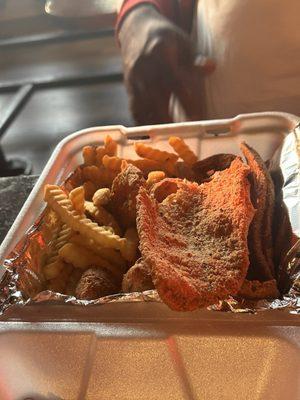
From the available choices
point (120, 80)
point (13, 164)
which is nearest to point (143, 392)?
point (13, 164)

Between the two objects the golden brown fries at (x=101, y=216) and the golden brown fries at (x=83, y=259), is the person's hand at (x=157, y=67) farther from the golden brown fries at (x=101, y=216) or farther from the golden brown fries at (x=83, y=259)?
the golden brown fries at (x=83, y=259)

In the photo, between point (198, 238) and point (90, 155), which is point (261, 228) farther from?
point (90, 155)

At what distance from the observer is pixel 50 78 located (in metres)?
2.24

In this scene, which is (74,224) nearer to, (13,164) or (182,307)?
(182,307)

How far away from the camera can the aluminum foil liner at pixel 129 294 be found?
72 cm

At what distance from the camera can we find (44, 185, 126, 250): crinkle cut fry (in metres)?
0.86

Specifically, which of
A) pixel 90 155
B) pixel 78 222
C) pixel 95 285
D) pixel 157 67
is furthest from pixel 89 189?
pixel 157 67

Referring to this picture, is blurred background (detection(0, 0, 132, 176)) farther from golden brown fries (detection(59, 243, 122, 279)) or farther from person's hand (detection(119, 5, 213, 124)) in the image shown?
golden brown fries (detection(59, 243, 122, 279))

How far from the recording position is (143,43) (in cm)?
135

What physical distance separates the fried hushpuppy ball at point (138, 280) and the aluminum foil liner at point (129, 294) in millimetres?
30

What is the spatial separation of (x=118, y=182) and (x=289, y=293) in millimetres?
359

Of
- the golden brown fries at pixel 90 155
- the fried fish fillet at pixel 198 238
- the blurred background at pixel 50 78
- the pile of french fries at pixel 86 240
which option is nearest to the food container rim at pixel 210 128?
the golden brown fries at pixel 90 155

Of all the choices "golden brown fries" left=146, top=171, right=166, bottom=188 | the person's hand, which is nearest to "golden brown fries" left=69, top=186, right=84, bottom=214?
"golden brown fries" left=146, top=171, right=166, bottom=188

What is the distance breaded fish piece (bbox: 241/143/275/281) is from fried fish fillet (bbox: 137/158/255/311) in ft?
0.12
